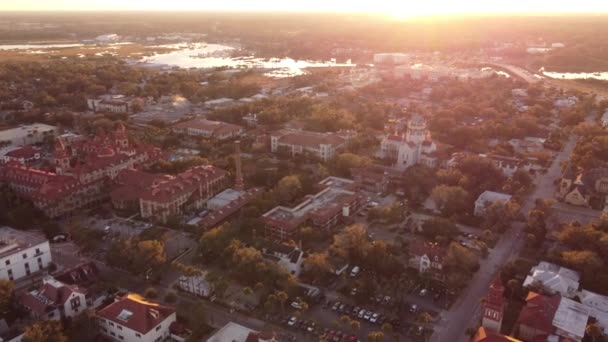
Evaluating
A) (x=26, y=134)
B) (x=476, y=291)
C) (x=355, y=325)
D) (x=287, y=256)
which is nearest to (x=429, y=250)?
(x=476, y=291)

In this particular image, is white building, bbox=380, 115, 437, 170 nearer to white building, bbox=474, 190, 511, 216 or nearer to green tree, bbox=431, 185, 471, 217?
white building, bbox=474, 190, 511, 216

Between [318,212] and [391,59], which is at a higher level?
[391,59]

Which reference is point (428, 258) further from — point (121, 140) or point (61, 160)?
point (61, 160)

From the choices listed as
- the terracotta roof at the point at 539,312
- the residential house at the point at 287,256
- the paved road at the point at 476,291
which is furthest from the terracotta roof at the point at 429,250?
the residential house at the point at 287,256

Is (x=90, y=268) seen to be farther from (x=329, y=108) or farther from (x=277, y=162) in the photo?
(x=329, y=108)

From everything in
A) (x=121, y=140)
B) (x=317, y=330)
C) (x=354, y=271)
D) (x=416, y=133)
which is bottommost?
(x=317, y=330)

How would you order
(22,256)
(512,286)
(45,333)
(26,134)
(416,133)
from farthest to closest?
(26,134) → (416,133) → (22,256) → (512,286) → (45,333)

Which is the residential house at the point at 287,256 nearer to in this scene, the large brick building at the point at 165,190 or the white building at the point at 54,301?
the white building at the point at 54,301
